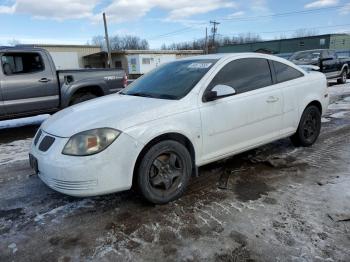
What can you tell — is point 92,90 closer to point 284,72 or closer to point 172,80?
point 172,80

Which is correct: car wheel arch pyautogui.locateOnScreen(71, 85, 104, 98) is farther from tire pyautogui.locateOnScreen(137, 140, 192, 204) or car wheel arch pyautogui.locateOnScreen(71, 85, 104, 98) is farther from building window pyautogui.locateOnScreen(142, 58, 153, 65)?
building window pyautogui.locateOnScreen(142, 58, 153, 65)

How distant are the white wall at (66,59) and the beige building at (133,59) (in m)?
1.73

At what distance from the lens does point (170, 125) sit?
3.53m

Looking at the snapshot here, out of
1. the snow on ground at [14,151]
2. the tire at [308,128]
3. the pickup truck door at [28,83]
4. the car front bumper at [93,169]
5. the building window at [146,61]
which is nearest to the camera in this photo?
the car front bumper at [93,169]

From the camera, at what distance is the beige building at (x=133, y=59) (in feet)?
131

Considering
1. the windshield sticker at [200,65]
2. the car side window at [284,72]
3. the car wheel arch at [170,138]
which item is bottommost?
the car wheel arch at [170,138]

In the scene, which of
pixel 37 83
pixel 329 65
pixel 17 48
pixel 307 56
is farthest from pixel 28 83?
pixel 329 65

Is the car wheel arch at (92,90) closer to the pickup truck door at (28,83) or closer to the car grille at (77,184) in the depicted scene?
the pickup truck door at (28,83)

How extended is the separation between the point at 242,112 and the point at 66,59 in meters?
38.7

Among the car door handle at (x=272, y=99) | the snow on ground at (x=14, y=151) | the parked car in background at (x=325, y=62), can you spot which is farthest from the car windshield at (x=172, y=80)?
the parked car in background at (x=325, y=62)

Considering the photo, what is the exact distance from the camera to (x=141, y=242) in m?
2.98

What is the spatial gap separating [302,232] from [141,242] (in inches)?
57.4

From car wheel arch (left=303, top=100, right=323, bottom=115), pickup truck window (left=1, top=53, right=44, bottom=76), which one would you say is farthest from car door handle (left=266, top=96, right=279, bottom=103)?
Result: pickup truck window (left=1, top=53, right=44, bottom=76)

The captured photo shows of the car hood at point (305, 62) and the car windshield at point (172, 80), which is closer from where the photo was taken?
the car windshield at point (172, 80)
